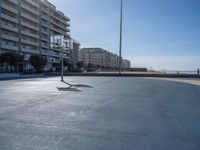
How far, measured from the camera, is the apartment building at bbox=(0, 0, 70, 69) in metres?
57.0

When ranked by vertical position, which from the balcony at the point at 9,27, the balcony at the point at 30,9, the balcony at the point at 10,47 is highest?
the balcony at the point at 30,9

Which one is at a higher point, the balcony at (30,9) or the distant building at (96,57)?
the balcony at (30,9)

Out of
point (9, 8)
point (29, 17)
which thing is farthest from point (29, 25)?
point (9, 8)

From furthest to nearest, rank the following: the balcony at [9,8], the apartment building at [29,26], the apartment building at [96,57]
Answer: the apartment building at [96,57], the apartment building at [29,26], the balcony at [9,8]

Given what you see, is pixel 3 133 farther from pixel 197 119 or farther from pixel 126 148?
pixel 197 119

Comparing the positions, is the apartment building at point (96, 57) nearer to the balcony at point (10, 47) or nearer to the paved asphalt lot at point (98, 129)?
the balcony at point (10, 47)

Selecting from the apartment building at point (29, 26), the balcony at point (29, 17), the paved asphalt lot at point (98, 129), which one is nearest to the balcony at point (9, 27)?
the apartment building at point (29, 26)

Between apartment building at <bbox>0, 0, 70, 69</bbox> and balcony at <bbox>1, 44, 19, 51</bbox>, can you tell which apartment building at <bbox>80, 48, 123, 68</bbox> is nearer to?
apartment building at <bbox>0, 0, 70, 69</bbox>

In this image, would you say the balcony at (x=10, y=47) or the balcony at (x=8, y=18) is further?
the balcony at (x=8, y=18)

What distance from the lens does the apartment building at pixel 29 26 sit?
187ft

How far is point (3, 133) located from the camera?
15.1ft

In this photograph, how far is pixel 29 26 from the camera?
67.1 meters

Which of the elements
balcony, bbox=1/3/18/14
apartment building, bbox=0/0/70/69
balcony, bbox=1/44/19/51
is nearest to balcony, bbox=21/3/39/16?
apartment building, bbox=0/0/70/69

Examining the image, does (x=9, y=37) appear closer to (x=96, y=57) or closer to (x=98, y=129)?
(x=98, y=129)
